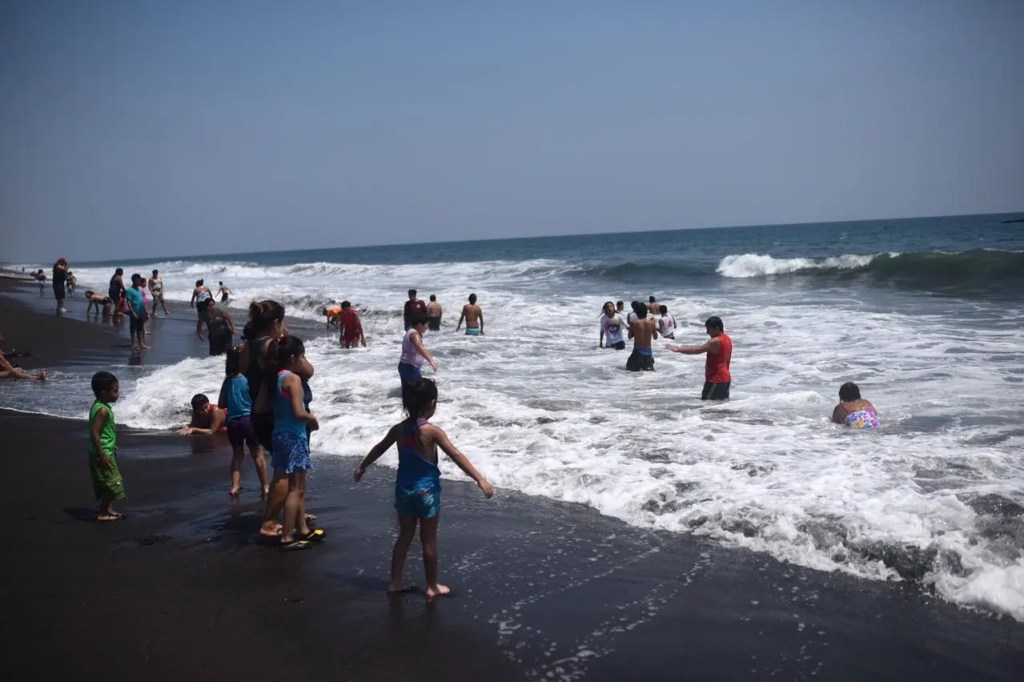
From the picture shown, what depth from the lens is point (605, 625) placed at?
4.58m

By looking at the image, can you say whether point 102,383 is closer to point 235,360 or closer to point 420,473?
point 235,360

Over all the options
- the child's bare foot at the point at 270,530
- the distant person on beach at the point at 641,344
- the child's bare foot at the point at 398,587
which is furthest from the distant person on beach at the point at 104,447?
the distant person on beach at the point at 641,344

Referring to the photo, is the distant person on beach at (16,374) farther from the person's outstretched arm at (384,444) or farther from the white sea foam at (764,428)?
the person's outstretched arm at (384,444)

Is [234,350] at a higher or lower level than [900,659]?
higher

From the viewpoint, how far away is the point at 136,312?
1748 centimetres

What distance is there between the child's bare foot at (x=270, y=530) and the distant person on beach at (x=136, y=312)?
1303cm

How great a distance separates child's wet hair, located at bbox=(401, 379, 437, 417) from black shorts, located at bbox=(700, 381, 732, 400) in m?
6.98

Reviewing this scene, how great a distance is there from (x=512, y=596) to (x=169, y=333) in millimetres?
18923

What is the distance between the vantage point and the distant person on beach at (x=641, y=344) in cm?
1386

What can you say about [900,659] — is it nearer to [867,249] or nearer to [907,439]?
[907,439]

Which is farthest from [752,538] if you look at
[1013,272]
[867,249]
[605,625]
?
[867,249]

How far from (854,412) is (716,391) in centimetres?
224

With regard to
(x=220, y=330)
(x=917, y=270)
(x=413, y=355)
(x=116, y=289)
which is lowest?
(x=413, y=355)

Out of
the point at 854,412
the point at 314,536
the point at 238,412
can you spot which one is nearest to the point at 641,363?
the point at 854,412
